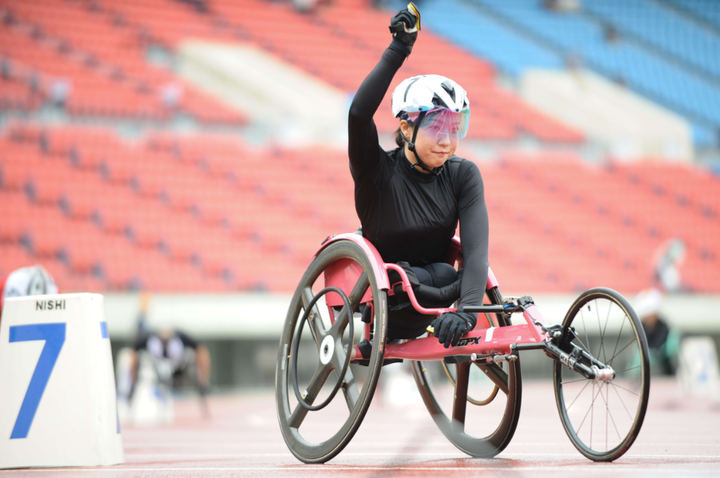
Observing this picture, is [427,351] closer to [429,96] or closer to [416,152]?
[416,152]

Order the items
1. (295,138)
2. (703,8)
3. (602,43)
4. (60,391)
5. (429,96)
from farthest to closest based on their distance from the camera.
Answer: (703,8) < (602,43) < (295,138) < (60,391) < (429,96)

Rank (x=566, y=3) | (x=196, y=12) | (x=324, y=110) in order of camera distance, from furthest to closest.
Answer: (x=566, y=3) → (x=196, y=12) → (x=324, y=110)

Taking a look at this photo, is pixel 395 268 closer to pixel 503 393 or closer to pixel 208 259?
pixel 503 393

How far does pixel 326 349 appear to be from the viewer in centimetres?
402

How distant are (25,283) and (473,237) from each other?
2.97 meters

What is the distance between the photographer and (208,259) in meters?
17.0

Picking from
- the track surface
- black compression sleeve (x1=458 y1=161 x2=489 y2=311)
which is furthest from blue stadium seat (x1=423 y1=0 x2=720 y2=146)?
black compression sleeve (x1=458 y1=161 x2=489 y2=311)

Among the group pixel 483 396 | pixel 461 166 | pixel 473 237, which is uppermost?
pixel 461 166

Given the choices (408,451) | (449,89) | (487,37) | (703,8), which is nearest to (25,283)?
(408,451)

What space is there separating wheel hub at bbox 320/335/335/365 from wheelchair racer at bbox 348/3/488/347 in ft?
1.01

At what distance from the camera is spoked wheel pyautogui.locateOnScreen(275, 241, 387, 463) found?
3.56 meters

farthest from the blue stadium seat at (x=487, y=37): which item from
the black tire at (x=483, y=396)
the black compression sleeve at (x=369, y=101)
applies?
the black compression sleeve at (x=369, y=101)

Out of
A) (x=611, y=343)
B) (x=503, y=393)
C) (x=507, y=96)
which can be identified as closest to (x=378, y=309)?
(x=503, y=393)

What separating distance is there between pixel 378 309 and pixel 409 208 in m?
0.61
